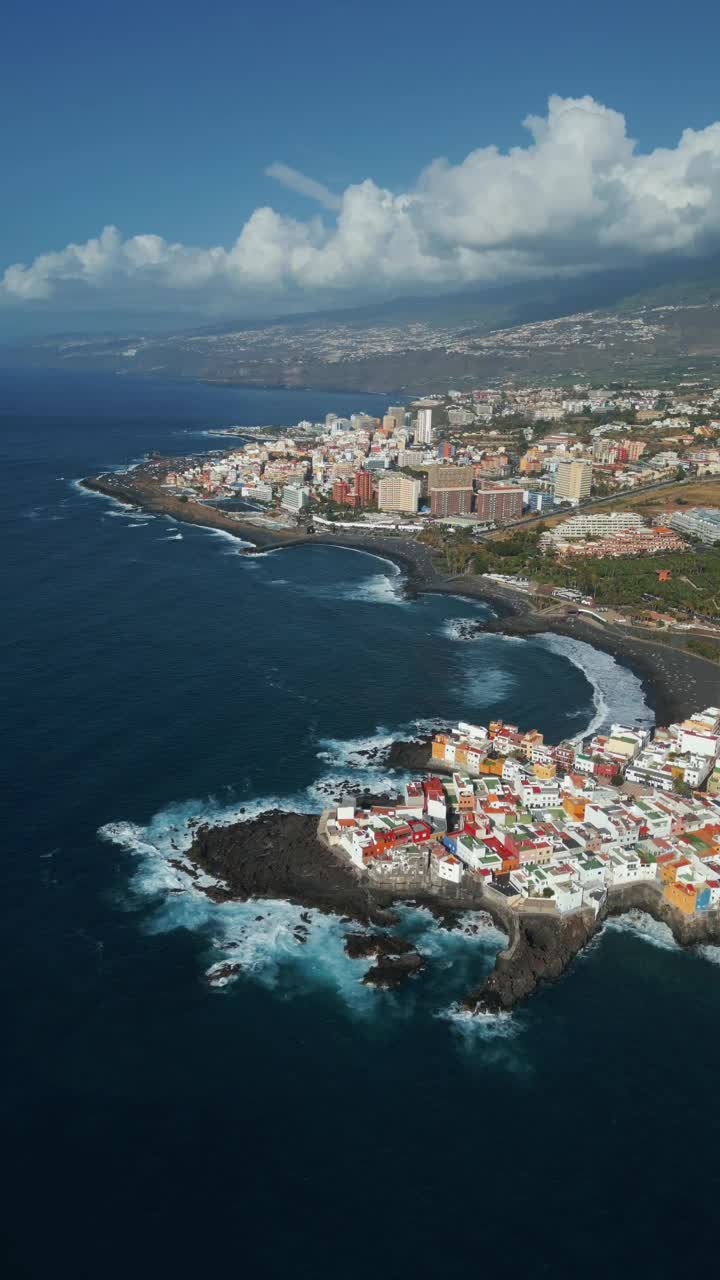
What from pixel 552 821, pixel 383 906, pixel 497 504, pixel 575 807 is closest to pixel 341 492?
pixel 497 504

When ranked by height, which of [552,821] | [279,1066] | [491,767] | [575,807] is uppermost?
[491,767]

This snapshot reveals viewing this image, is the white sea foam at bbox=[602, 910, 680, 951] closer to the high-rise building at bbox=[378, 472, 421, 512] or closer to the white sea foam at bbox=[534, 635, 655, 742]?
the white sea foam at bbox=[534, 635, 655, 742]

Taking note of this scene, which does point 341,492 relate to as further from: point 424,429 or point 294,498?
point 424,429

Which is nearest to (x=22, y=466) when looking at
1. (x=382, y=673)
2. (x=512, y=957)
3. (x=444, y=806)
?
(x=382, y=673)

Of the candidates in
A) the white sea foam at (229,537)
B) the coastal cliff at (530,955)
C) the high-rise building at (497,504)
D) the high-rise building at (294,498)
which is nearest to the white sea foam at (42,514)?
the white sea foam at (229,537)

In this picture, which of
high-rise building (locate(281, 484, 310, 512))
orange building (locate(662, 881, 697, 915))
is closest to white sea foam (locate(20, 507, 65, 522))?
high-rise building (locate(281, 484, 310, 512))

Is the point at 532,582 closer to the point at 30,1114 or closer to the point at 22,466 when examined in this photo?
the point at 30,1114
